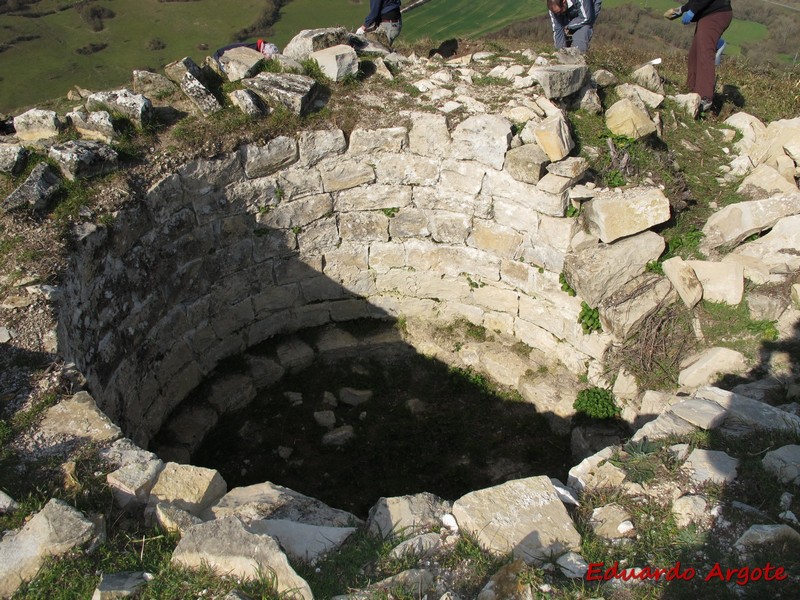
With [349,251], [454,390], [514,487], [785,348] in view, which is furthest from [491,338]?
[514,487]

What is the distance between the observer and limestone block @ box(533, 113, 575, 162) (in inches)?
249

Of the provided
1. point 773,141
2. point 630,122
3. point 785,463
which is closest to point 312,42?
point 630,122

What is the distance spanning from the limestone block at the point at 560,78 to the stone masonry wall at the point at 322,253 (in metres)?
0.80

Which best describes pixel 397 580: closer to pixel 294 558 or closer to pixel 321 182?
pixel 294 558

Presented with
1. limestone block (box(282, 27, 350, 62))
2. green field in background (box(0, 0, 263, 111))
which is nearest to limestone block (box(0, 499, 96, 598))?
limestone block (box(282, 27, 350, 62))

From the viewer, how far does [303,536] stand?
12.6 feet

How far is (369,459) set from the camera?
669 centimetres

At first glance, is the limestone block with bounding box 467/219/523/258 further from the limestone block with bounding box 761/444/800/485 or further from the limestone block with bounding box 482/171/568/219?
the limestone block with bounding box 761/444/800/485

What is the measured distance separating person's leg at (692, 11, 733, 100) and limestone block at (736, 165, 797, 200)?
65.1 inches

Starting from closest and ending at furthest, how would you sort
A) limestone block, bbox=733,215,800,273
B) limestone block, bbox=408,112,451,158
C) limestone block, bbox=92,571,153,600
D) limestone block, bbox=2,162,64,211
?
limestone block, bbox=92,571,153,600, limestone block, bbox=2,162,64,211, limestone block, bbox=733,215,800,273, limestone block, bbox=408,112,451,158

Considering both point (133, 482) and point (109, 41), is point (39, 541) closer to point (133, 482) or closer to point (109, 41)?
point (133, 482)

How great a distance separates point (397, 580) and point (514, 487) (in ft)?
3.61

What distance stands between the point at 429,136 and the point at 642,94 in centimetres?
275

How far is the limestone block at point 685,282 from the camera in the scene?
6098mm
